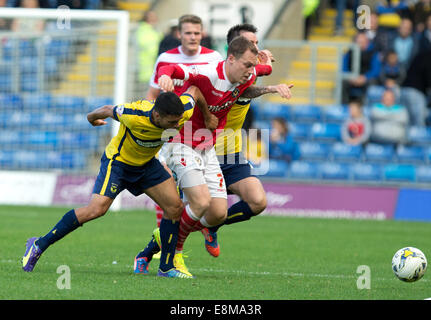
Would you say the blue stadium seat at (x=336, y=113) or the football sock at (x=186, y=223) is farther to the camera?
the blue stadium seat at (x=336, y=113)

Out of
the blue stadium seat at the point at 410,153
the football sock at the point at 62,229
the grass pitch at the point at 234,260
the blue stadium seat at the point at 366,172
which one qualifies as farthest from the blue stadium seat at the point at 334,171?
the football sock at the point at 62,229

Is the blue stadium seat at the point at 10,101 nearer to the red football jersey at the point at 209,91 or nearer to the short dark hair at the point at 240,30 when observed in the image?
the short dark hair at the point at 240,30

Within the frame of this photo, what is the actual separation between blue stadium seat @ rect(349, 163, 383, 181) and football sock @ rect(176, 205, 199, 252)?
10182 millimetres

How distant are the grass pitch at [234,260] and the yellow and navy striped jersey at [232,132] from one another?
1264mm

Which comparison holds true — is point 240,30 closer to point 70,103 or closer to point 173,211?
point 173,211

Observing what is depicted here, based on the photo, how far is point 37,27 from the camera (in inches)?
742

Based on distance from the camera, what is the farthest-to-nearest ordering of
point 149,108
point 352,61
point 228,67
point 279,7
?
point 279,7 < point 352,61 < point 228,67 < point 149,108

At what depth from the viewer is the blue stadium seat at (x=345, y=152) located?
18797 mm

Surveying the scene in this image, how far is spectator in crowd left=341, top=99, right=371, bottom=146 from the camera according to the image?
18.6 m

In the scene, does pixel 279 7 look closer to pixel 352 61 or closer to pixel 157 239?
pixel 352 61

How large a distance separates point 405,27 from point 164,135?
1291 cm

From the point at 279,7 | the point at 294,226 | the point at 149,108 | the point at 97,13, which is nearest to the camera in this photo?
the point at 149,108

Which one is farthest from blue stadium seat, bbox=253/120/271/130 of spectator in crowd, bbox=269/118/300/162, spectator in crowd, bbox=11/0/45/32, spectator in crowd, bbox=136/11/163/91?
spectator in crowd, bbox=11/0/45/32
